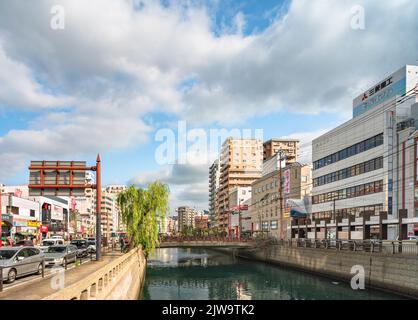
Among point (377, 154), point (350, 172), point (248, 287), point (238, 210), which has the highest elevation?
point (377, 154)

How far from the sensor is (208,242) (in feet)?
224

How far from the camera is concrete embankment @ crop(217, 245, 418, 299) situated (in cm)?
2838

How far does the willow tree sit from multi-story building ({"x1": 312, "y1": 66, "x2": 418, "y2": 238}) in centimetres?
2897

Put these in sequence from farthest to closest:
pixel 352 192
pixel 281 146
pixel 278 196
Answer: pixel 281 146
pixel 278 196
pixel 352 192

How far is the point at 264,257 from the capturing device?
65125 millimetres

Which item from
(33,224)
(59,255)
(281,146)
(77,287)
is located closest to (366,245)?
(59,255)

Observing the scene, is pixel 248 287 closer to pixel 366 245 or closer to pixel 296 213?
pixel 366 245

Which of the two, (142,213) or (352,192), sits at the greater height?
(352,192)

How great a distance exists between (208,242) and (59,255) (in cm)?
4244

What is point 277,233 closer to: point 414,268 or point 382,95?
point 382,95

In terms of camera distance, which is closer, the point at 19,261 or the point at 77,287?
the point at 77,287

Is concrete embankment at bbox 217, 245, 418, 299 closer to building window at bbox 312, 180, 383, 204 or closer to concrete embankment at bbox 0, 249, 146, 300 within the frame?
building window at bbox 312, 180, 383, 204

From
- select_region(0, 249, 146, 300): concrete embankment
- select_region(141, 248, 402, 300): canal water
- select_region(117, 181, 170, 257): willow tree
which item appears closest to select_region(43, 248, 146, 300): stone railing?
select_region(0, 249, 146, 300): concrete embankment
